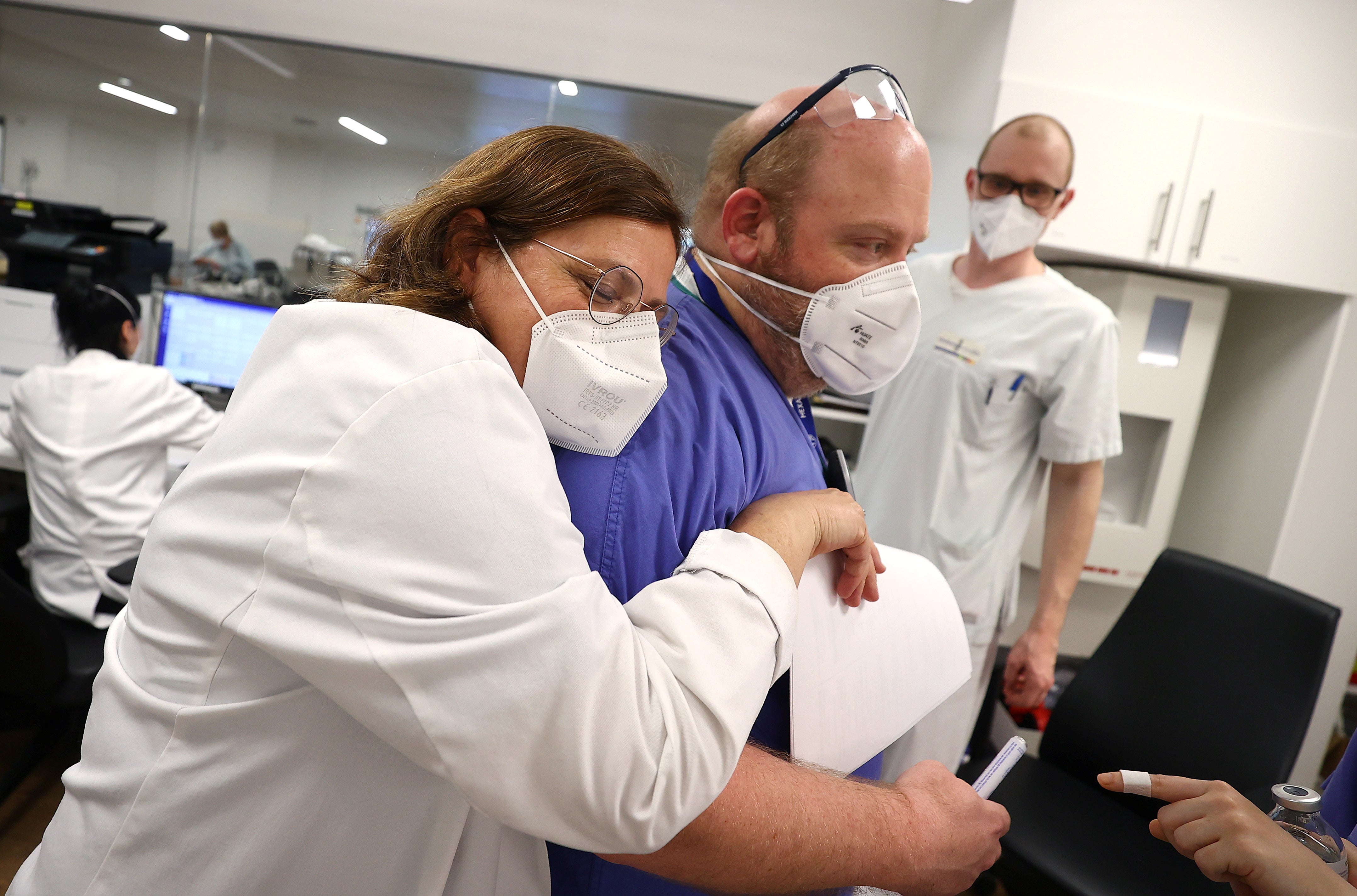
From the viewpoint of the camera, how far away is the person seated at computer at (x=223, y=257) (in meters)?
3.28

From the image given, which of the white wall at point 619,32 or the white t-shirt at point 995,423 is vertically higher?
the white wall at point 619,32

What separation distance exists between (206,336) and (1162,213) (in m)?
3.08

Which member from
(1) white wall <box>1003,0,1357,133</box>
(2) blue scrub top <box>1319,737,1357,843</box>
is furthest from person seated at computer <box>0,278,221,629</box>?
(1) white wall <box>1003,0,1357,133</box>

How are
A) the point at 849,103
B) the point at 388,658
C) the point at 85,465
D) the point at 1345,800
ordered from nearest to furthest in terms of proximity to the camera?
the point at 388,658, the point at 849,103, the point at 1345,800, the point at 85,465

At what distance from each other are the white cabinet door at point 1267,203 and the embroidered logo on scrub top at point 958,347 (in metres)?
0.88

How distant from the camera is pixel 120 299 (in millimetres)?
2232

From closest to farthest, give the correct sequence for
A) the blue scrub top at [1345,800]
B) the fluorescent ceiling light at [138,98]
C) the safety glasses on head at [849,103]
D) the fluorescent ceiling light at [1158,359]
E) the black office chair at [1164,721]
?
the safety glasses on head at [849,103] < the blue scrub top at [1345,800] < the black office chair at [1164,721] < the fluorescent ceiling light at [1158,359] < the fluorescent ceiling light at [138,98]

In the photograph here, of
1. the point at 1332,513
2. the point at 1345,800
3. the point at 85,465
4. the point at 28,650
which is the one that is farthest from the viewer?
the point at 1332,513

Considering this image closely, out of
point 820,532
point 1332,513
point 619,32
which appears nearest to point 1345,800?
point 820,532

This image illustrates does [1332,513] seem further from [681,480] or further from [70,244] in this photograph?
[70,244]

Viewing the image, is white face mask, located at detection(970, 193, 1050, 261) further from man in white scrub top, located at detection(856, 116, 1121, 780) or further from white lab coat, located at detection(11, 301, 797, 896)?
white lab coat, located at detection(11, 301, 797, 896)

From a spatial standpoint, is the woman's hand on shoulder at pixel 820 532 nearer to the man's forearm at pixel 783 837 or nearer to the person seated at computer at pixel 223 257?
the man's forearm at pixel 783 837

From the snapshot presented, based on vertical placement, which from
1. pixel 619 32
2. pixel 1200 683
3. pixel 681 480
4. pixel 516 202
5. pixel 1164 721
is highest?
pixel 619 32

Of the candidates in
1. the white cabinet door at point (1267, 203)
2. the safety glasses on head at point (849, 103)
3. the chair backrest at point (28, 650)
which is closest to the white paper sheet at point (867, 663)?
the safety glasses on head at point (849, 103)
